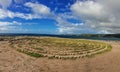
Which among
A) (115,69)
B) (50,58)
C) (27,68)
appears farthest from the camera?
(50,58)

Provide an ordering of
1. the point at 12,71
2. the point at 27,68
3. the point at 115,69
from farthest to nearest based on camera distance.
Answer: the point at 115,69 < the point at 27,68 < the point at 12,71

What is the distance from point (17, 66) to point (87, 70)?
35.3 ft

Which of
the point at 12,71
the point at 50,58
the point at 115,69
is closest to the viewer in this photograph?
the point at 12,71

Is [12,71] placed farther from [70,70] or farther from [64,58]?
[64,58]

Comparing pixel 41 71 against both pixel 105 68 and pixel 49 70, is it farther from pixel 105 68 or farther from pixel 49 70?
pixel 105 68

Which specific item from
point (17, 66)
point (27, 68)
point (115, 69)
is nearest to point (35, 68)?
point (27, 68)

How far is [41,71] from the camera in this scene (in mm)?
23344

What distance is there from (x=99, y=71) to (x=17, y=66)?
12.5 m

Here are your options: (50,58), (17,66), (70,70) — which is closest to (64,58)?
(50,58)

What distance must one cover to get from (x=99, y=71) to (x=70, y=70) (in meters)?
4.34

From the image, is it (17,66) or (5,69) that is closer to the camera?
(5,69)

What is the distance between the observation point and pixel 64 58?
33344 mm

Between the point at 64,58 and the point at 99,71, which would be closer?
the point at 99,71

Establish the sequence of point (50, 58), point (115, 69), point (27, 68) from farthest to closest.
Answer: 1. point (50, 58)
2. point (115, 69)
3. point (27, 68)
